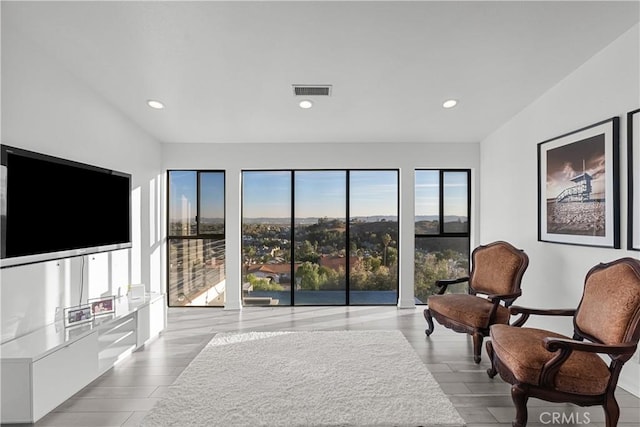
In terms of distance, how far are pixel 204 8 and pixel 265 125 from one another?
2.17 meters

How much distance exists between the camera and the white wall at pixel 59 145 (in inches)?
97.6

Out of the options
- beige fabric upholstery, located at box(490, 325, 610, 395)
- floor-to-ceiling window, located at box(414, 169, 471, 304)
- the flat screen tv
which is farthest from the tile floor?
the flat screen tv

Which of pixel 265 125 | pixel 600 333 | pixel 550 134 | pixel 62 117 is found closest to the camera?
pixel 600 333

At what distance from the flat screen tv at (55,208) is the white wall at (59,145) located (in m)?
0.08

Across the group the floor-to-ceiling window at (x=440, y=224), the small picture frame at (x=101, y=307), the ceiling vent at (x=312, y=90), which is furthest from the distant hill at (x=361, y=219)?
the small picture frame at (x=101, y=307)

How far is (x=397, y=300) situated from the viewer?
17.5 ft

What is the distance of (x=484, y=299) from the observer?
373cm

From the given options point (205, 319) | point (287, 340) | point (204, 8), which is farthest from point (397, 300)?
point (204, 8)

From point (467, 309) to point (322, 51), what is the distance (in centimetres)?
267

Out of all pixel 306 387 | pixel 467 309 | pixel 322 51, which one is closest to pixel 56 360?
pixel 306 387

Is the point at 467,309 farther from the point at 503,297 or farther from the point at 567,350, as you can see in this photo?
the point at 567,350

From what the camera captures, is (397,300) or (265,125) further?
(397,300)

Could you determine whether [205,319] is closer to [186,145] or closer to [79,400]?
[79,400]

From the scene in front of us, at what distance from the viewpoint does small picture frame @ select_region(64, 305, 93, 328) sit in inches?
108
